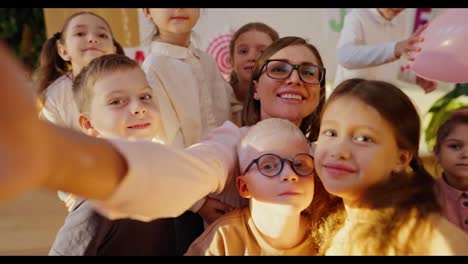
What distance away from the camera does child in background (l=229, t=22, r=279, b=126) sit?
1.87 meters

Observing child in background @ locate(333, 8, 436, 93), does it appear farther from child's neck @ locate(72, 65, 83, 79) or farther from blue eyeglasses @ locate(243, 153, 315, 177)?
child's neck @ locate(72, 65, 83, 79)

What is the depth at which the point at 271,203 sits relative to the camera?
3.32ft

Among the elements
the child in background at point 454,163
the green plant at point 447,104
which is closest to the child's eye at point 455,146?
the child in background at point 454,163

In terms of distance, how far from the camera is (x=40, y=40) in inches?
137

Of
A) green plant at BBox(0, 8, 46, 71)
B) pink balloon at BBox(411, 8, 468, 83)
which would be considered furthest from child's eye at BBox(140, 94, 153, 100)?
green plant at BBox(0, 8, 46, 71)

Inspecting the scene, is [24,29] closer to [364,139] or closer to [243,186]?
[243,186]

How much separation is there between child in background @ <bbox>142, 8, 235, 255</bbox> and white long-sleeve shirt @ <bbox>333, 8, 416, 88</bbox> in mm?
667

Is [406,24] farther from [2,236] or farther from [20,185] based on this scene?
[20,185]

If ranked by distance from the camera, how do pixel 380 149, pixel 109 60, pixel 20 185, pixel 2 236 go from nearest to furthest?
pixel 20 185, pixel 380 149, pixel 109 60, pixel 2 236

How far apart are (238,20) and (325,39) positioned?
58 cm

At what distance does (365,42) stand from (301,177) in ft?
4.70

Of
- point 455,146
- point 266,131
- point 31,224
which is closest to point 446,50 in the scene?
point 455,146

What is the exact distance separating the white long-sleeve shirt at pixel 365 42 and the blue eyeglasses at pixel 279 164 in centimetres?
100
